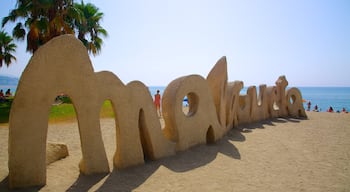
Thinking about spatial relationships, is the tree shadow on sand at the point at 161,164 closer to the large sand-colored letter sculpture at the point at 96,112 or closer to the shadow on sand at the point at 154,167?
the shadow on sand at the point at 154,167

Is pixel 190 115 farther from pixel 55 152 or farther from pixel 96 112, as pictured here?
pixel 55 152

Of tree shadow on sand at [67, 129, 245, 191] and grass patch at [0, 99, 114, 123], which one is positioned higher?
grass patch at [0, 99, 114, 123]

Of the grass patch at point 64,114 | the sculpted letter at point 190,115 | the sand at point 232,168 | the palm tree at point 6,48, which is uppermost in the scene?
the palm tree at point 6,48

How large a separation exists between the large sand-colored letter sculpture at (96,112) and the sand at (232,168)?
423mm

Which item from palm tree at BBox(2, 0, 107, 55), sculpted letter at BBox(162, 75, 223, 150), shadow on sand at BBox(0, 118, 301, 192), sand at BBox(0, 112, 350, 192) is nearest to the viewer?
shadow on sand at BBox(0, 118, 301, 192)

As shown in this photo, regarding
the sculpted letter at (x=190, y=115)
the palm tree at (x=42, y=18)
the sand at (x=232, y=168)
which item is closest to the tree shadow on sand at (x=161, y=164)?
the sand at (x=232, y=168)

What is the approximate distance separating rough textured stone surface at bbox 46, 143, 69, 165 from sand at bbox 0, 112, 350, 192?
205 mm

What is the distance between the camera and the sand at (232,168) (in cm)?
555

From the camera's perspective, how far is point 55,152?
741 cm

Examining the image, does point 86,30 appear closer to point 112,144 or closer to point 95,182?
point 112,144

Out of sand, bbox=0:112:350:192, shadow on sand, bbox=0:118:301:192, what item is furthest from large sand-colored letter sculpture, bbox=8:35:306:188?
sand, bbox=0:112:350:192

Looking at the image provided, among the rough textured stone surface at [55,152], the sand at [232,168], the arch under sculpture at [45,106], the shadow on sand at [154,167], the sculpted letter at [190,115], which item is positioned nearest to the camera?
the arch under sculpture at [45,106]

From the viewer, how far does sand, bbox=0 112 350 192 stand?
18.2 feet

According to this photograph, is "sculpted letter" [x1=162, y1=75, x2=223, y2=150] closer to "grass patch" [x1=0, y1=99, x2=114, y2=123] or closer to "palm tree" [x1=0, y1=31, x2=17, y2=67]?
"grass patch" [x1=0, y1=99, x2=114, y2=123]
